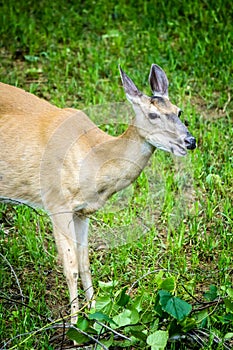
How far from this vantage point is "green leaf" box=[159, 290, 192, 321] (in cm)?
475

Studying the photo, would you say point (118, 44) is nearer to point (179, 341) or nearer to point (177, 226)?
point (177, 226)

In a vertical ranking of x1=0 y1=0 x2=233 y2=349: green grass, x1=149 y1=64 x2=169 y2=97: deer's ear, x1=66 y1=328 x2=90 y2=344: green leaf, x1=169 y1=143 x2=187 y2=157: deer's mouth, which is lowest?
x1=0 y1=0 x2=233 y2=349: green grass

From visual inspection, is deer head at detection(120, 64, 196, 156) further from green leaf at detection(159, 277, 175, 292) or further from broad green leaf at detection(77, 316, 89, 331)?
broad green leaf at detection(77, 316, 89, 331)

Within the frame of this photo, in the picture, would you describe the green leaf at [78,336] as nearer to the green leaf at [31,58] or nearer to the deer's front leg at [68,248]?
the deer's front leg at [68,248]

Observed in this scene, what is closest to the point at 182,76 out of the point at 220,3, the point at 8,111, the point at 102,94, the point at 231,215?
the point at 102,94

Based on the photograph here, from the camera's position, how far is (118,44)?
8773 mm

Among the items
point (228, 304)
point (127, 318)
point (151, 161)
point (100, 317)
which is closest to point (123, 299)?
point (127, 318)

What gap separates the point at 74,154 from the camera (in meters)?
5.54

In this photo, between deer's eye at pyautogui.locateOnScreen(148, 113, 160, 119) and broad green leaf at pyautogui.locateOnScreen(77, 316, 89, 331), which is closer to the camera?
broad green leaf at pyautogui.locateOnScreen(77, 316, 89, 331)

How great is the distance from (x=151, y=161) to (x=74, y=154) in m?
1.52

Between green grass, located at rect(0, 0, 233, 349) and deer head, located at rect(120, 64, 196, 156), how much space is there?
34.2 inches

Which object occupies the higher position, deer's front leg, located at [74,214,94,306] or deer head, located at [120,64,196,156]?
deer head, located at [120,64,196,156]

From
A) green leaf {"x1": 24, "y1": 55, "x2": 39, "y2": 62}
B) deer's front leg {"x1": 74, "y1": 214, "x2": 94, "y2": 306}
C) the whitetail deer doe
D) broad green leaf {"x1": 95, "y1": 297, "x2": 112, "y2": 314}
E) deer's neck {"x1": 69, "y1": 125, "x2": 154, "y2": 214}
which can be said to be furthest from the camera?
green leaf {"x1": 24, "y1": 55, "x2": 39, "y2": 62}

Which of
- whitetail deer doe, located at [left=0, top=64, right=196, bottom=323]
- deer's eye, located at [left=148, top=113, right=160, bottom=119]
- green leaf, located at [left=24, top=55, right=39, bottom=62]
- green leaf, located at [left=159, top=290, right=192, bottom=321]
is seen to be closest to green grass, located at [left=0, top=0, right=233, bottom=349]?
green leaf, located at [left=24, top=55, right=39, bottom=62]
